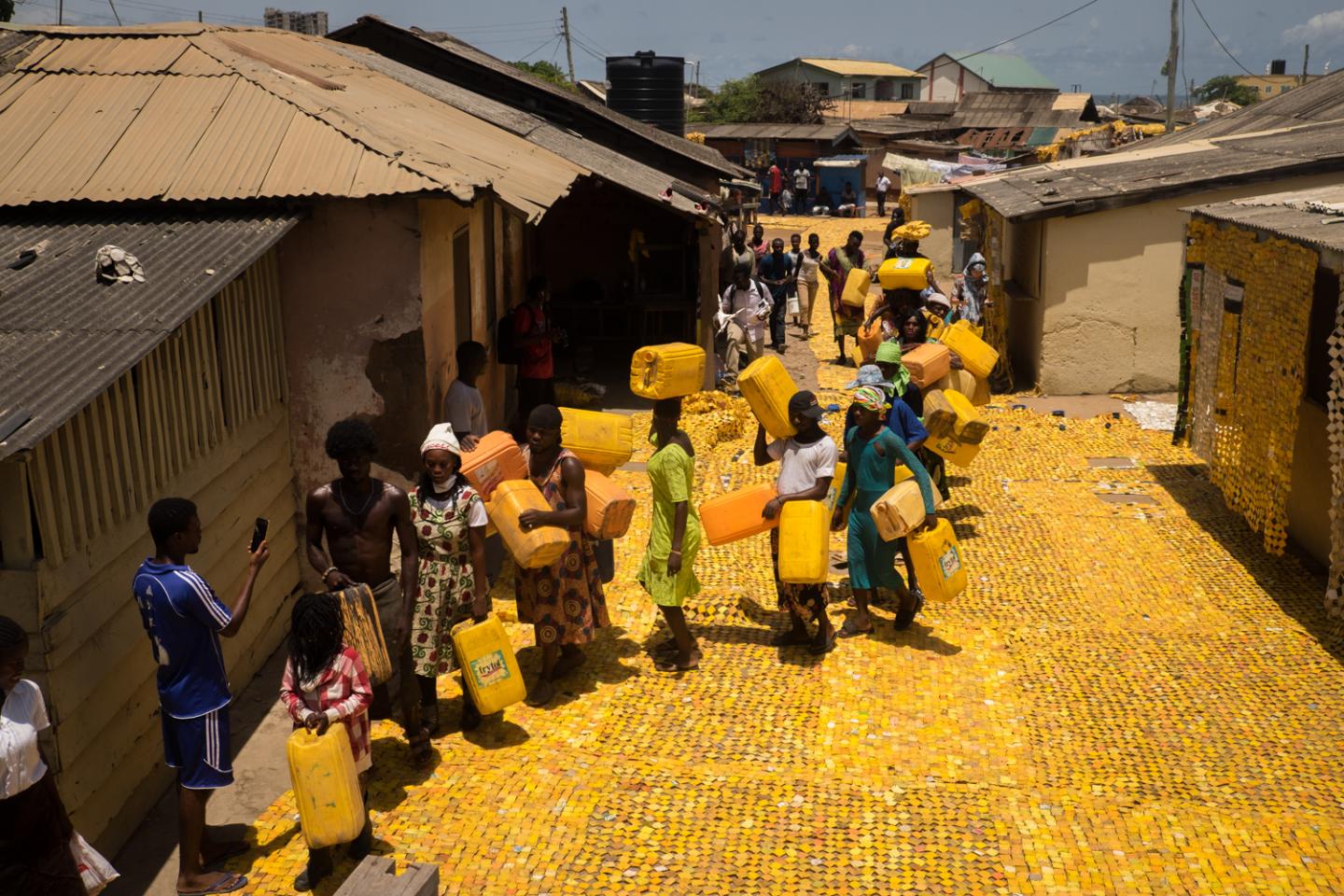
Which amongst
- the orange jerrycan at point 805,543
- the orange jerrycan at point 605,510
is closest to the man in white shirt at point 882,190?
the orange jerrycan at point 805,543

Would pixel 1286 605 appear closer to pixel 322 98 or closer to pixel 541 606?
pixel 541 606

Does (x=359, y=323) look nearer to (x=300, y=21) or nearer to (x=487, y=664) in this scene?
(x=487, y=664)

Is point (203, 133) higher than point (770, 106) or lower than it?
lower

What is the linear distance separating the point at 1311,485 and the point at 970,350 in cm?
303

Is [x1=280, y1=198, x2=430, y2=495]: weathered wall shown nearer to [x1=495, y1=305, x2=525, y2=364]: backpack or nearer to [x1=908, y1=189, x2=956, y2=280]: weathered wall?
[x1=495, y1=305, x2=525, y2=364]: backpack

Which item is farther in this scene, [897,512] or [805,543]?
[897,512]

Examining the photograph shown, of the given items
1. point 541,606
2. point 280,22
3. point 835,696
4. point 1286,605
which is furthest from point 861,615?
point 280,22

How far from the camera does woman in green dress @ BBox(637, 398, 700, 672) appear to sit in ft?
23.8

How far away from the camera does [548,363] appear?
37.5ft

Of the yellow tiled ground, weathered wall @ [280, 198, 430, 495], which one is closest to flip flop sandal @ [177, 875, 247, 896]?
the yellow tiled ground

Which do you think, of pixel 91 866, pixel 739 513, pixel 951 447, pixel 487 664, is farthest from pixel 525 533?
Result: pixel 951 447

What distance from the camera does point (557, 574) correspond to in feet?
23.2

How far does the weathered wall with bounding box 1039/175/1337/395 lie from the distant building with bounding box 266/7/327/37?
11791 millimetres

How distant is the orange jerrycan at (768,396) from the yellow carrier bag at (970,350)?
341 cm
